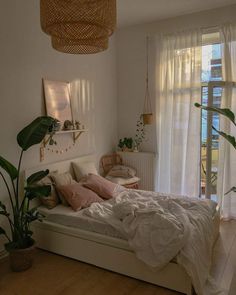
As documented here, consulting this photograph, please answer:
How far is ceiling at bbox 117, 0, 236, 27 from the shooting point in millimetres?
3779

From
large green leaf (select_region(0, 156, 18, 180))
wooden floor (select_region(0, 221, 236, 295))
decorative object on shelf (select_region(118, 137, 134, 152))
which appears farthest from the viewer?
decorative object on shelf (select_region(118, 137, 134, 152))

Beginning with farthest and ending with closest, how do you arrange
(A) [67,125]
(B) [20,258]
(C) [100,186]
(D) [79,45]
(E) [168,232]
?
(A) [67,125] → (C) [100,186] → (B) [20,258] → (E) [168,232] → (D) [79,45]

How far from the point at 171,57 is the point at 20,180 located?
2.85 m

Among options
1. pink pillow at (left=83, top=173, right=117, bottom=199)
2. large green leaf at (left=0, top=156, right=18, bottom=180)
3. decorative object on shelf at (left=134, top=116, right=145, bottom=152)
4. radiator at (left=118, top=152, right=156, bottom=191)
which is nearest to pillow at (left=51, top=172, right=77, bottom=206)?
pink pillow at (left=83, top=173, right=117, bottom=199)

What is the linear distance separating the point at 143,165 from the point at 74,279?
7.93 ft

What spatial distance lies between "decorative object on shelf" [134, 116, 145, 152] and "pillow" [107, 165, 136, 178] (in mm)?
456

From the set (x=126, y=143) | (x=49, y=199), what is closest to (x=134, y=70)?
(x=126, y=143)

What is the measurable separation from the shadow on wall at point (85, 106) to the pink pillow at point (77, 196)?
1130mm

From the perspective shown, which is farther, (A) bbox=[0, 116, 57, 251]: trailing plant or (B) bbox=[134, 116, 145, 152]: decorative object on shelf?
(B) bbox=[134, 116, 145, 152]: decorative object on shelf

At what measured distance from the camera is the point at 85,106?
4.36m

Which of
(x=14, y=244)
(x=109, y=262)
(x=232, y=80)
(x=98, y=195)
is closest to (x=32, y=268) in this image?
(x=14, y=244)

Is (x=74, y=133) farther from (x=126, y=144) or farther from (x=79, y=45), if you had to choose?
(x=79, y=45)

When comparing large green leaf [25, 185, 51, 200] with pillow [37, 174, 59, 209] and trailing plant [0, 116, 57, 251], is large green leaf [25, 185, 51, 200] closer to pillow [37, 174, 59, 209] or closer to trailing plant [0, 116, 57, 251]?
trailing plant [0, 116, 57, 251]

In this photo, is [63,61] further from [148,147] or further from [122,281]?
[122,281]
